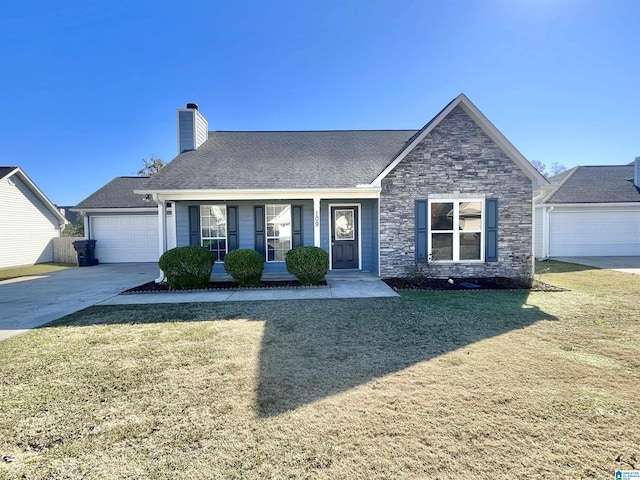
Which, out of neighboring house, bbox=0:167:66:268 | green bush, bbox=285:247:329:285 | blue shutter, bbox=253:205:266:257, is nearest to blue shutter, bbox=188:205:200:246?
blue shutter, bbox=253:205:266:257

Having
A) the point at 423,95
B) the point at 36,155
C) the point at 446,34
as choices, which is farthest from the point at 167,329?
the point at 36,155

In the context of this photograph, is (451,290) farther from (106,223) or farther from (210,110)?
(106,223)

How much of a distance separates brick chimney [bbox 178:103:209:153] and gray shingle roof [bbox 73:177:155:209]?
5.41 m

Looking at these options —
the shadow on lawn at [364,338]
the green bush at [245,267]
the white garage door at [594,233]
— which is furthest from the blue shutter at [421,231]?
the white garage door at [594,233]

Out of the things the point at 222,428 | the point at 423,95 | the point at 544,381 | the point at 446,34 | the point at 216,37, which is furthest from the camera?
the point at 423,95

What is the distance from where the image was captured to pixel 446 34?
1141 cm

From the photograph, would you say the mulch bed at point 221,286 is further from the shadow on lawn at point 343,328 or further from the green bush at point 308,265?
the shadow on lawn at point 343,328

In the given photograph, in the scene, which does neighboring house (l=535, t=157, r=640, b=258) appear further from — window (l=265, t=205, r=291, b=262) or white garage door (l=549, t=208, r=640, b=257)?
window (l=265, t=205, r=291, b=262)

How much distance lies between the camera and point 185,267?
8219 millimetres

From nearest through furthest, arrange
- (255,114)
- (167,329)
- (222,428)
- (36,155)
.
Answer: (222,428), (167,329), (255,114), (36,155)

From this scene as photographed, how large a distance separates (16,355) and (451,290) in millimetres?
8840

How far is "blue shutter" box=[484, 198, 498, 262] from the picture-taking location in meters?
9.17

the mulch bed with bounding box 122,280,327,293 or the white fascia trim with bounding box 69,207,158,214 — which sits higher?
the white fascia trim with bounding box 69,207,158,214

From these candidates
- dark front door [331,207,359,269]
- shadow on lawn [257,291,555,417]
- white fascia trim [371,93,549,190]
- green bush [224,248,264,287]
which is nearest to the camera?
shadow on lawn [257,291,555,417]
